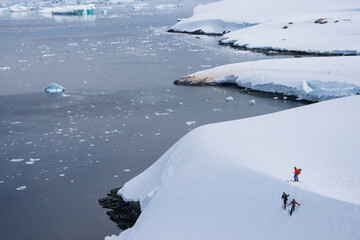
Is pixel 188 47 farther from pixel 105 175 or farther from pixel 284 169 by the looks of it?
pixel 284 169

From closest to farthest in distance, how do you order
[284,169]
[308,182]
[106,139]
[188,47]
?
[308,182], [284,169], [106,139], [188,47]

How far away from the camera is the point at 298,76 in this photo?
3225cm

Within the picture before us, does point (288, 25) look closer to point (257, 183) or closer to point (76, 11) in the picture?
point (257, 183)

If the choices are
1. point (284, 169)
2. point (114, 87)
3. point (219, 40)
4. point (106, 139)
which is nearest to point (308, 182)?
point (284, 169)

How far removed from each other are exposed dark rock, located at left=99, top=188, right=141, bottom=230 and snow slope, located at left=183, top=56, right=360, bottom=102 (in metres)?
17.6

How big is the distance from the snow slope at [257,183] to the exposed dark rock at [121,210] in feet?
1.03

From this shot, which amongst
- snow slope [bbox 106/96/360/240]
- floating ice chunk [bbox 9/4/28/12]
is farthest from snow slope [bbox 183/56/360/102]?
floating ice chunk [bbox 9/4/28/12]

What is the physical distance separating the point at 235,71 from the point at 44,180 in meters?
21.2

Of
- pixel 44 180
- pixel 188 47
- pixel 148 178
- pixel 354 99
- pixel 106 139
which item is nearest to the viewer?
pixel 148 178

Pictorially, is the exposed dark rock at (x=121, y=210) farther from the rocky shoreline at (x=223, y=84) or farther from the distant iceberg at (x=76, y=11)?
the distant iceberg at (x=76, y=11)

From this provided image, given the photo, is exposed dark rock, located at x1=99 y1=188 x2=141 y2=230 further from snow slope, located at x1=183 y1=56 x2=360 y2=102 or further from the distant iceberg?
the distant iceberg

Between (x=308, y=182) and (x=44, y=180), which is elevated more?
(x=308, y=182)

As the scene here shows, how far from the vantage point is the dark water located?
55.8 feet

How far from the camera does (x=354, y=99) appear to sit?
20281 millimetres
